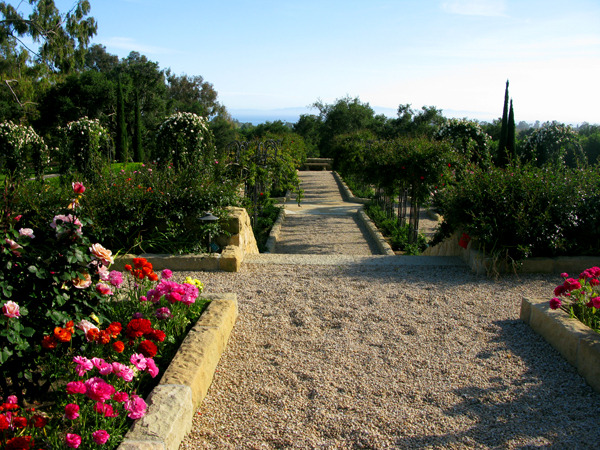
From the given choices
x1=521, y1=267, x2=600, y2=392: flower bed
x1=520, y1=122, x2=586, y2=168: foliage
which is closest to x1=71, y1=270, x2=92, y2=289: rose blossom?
x1=521, y1=267, x2=600, y2=392: flower bed

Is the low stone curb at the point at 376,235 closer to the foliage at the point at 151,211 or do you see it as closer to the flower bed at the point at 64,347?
the foliage at the point at 151,211

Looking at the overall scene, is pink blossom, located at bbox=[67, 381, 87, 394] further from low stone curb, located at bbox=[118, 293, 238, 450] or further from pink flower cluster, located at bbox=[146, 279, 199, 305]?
pink flower cluster, located at bbox=[146, 279, 199, 305]

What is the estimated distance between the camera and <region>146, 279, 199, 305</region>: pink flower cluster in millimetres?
3211

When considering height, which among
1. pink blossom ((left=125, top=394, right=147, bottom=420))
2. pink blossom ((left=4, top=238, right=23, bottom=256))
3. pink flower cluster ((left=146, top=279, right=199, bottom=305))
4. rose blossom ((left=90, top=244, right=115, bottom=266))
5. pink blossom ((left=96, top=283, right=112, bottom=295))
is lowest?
pink blossom ((left=125, top=394, right=147, bottom=420))

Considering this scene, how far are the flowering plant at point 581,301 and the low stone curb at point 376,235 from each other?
472 cm

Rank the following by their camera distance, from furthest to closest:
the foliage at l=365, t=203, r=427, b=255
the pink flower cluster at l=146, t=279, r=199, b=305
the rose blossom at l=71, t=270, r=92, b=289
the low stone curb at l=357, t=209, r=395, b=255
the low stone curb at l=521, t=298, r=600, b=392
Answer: the foliage at l=365, t=203, r=427, b=255 < the low stone curb at l=357, t=209, r=395, b=255 < the pink flower cluster at l=146, t=279, r=199, b=305 < the low stone curb at l=521, t=298, r=600, b=392 < the rose blossom at l=71, t=270, r=92, b=289

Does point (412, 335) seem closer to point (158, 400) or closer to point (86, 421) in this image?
point (158, 400)

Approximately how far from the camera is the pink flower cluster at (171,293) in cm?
321

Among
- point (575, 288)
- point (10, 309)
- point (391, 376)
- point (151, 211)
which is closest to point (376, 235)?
point (151, 211)

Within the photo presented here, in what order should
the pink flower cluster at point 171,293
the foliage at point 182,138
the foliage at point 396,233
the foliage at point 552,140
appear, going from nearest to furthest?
the pink flower cluster at point 171,293
the foliage at point 396,233
the foliage at point 182,138
the foliage at point 552,140

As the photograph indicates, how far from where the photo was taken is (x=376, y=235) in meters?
9.86

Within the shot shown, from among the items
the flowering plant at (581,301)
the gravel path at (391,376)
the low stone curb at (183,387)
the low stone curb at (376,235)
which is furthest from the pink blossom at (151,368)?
the low stone curb at (376,235)

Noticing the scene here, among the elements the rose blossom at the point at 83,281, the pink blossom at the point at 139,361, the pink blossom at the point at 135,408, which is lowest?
the pink blossom at the point at 135,408

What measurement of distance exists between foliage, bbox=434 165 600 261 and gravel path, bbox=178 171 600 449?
2.10ft
